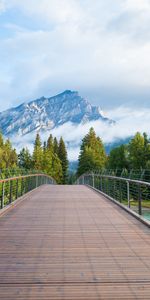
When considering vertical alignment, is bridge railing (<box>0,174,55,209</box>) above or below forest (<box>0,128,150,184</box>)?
below

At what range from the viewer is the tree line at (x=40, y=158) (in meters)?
83.7

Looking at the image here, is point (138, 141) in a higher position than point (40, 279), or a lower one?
higher

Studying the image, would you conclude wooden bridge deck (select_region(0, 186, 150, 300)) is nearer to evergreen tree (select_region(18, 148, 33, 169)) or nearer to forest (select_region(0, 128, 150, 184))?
forest (select_region(0, 128, 150, 184))

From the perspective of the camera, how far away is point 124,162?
8525 centimetres

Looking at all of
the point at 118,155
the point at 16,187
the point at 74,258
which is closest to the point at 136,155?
the point at 118,155

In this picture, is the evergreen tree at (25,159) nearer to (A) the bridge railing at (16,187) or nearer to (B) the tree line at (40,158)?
(B) the tree line at (40,158)

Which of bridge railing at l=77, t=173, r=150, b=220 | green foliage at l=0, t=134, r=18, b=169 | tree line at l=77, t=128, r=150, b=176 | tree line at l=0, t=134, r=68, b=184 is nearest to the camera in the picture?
bridge railing at l=77, t=173, r=150, b=220

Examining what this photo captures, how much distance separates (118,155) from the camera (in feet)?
281

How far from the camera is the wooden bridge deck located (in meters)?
4.38

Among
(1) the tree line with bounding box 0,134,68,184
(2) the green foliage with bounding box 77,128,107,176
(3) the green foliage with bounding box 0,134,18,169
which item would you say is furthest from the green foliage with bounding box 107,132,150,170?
(3) the green foliage with bounding box 0,134,18,169

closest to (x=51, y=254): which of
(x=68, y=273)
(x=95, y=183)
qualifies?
(x=68, y=273)

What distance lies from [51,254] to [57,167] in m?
99.0

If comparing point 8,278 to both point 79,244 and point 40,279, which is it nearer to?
point 40,279

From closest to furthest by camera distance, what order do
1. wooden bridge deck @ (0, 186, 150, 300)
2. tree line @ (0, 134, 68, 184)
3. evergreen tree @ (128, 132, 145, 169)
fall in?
wooden bridge deck @ (0, 186, 150, 300) → evergreen tree @ (128, 132, 145, 169) → tree line @ (0, 134, 68, 184)
